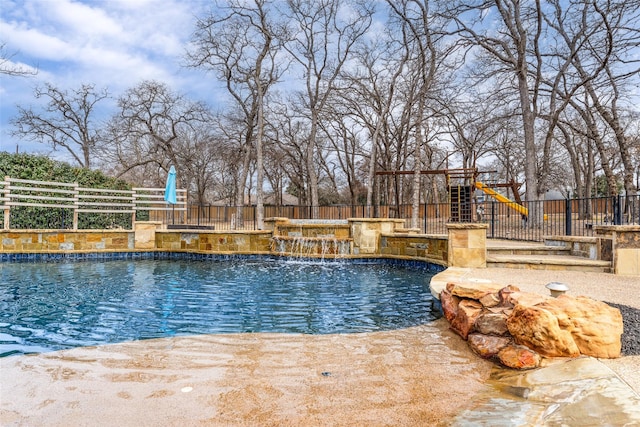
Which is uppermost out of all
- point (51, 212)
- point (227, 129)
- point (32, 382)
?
point (227, 129)

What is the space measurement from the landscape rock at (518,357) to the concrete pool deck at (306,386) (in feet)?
0.30

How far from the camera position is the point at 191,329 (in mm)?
3971

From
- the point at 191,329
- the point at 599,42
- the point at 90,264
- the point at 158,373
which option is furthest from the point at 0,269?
the point at 599,42

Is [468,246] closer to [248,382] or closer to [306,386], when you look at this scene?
[306,386]

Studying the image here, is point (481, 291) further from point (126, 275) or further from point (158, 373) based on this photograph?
point (126, 275)

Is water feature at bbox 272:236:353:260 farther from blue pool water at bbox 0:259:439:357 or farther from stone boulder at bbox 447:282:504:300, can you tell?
stone boulder at bbox 447:282:504:300

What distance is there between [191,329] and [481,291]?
304 cm

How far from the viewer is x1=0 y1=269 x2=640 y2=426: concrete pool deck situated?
2.11 m

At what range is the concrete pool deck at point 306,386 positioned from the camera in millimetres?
2109

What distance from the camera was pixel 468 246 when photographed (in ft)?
21.6

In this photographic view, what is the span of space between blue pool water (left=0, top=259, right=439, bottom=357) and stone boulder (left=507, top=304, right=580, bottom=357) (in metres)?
A: 1.44

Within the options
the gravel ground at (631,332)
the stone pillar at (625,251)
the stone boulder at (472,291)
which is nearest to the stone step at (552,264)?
the stone pillar at (625,251)

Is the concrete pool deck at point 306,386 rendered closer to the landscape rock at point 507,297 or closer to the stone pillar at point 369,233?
the landscape rock at point 507,297

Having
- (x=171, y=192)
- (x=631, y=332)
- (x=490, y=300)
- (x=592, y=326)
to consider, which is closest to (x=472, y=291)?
(x=490, y=300)
